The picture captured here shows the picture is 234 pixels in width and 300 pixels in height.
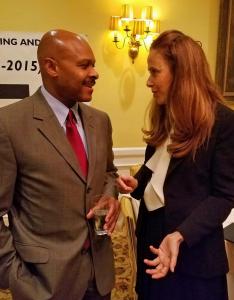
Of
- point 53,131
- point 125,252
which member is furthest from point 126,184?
point 125,252

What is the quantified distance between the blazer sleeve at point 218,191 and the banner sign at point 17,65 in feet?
6.90

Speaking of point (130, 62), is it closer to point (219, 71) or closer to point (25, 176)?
point (219, 71)

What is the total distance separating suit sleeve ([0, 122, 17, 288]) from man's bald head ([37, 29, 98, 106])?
0.75 ft

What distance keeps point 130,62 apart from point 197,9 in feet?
2.55

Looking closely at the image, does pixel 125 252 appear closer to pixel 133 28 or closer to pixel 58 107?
pixel 58 107

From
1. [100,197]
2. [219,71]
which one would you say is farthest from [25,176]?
[219,71]

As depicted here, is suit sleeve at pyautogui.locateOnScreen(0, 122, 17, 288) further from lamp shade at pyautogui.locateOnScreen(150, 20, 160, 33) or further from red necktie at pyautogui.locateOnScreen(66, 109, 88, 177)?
lamp shade at pyautogui.locateOnScreen(150, 20, 160, 33)

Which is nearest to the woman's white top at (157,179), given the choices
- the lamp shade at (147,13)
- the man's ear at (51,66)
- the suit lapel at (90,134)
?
the suit lapel at (90,134)

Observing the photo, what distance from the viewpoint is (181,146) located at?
1.17m

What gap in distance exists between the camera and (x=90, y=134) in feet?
3.95

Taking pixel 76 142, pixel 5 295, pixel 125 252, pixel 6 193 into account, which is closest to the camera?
pixel 6 193

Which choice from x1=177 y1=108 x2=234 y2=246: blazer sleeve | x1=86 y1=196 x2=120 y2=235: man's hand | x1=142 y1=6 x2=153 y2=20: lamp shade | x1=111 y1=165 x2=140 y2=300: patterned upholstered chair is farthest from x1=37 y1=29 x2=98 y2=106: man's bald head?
x1=142 y1=6 x2=153 y2=20: lamp shade

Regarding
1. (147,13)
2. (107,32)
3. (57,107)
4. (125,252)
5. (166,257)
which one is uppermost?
(147,13)

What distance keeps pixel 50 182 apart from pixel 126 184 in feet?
1.16
